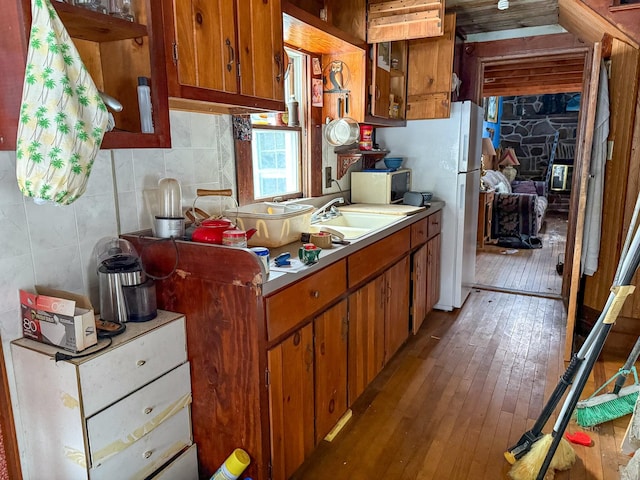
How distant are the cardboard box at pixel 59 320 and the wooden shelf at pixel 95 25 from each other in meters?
0.78

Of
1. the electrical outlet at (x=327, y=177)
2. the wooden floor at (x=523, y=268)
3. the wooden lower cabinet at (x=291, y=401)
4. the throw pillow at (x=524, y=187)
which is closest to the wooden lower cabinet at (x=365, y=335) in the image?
the wooden lower cabinet at (x=291, y=401)

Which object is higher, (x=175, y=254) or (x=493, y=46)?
(x=493, y=46)

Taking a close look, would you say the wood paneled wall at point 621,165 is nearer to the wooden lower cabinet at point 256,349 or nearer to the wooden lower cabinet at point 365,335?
the wooden lower cabinet at point 365,335

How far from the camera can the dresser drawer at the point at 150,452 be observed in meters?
1.36

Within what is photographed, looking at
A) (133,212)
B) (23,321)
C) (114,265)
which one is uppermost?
(133,212)

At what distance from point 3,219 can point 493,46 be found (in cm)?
384

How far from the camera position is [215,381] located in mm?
1598

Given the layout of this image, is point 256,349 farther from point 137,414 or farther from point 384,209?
point 384,209

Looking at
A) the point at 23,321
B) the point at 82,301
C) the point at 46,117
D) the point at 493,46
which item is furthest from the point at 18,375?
the point at 493,46

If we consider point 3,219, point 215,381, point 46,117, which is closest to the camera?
point 46,117

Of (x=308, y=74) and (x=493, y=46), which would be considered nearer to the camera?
(x=308, y=74)

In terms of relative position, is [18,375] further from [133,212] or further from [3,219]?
[133,212]

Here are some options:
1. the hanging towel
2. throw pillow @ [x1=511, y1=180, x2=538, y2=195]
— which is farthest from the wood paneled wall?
throw pillow @ [x1=511, y1=180, x2=538, y2=195]

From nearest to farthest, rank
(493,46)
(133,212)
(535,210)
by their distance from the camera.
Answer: (133,212) < (493,46) < (535,210)
